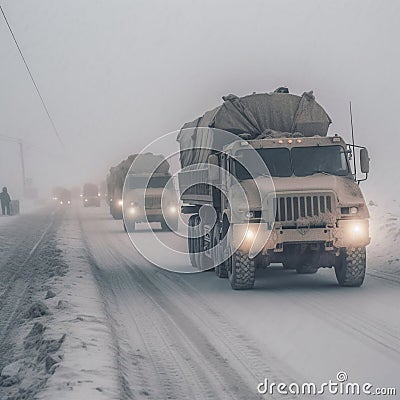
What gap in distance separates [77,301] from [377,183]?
4542 centimetres

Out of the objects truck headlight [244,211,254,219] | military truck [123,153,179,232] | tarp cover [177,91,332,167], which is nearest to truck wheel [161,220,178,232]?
military truck [123,153,179,232]

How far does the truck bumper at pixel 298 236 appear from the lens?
1155cm

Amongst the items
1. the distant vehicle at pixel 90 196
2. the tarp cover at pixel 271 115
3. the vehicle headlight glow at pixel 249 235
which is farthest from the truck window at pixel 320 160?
the distant vehicle at pixel 90 196

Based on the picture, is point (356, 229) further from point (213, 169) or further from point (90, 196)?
point (90, 196)

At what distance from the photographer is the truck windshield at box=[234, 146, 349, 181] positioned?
1255 cm

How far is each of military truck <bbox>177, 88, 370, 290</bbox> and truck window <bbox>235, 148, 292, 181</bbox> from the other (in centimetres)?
2

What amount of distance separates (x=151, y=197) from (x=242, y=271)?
1804cm

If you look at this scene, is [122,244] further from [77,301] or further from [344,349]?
[344,349]

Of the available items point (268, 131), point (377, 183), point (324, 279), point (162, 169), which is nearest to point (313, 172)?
point (268, 131)

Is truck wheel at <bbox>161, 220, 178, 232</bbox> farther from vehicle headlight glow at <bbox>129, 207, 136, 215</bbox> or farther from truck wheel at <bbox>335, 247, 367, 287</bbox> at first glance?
truck wheel at <bbox>335, 247, 367, 287</bbox>

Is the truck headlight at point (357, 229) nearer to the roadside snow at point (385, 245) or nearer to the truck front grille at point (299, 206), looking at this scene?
the truck front grille at point (299, 206)

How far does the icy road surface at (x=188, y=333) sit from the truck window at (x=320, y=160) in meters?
2.11

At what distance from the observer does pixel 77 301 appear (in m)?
11.0

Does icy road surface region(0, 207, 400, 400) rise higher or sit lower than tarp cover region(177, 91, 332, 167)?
lower
